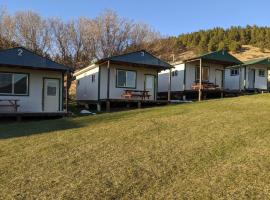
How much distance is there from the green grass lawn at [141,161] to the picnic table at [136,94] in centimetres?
913

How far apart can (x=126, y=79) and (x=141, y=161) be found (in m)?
14.6

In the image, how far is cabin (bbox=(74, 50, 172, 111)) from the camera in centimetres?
2170

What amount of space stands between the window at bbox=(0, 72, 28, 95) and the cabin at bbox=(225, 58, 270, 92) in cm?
1694

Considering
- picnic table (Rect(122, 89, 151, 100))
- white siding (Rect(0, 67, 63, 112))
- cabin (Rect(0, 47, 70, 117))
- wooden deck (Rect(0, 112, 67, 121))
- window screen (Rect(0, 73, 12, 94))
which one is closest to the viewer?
wooden deck (Rect(0, 112, 67, 121))

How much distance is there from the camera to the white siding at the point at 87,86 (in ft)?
75.1

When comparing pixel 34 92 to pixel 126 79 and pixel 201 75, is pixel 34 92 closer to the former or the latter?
pixel 126 79

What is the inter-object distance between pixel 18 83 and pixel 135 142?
10.5 m

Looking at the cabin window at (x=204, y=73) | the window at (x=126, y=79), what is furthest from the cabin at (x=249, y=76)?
the window at (x=126, y=79)

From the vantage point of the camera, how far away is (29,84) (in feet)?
61.9

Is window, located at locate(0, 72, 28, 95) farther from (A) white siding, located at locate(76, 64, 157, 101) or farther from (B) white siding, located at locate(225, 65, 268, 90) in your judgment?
(B) white siding, located at locate(225, 65, 268, 90)

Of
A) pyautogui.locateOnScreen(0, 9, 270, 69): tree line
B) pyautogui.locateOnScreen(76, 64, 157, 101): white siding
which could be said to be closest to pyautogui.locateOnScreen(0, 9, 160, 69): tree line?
pyautogui.locateOnScreen(0, 9, 270, 69): tree line

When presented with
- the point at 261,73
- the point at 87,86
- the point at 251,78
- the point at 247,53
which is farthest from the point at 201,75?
the point at 247,53

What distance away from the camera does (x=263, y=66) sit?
1191 inches

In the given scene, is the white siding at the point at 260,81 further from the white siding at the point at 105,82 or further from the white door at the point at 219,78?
the white siding at the point at 105,82
